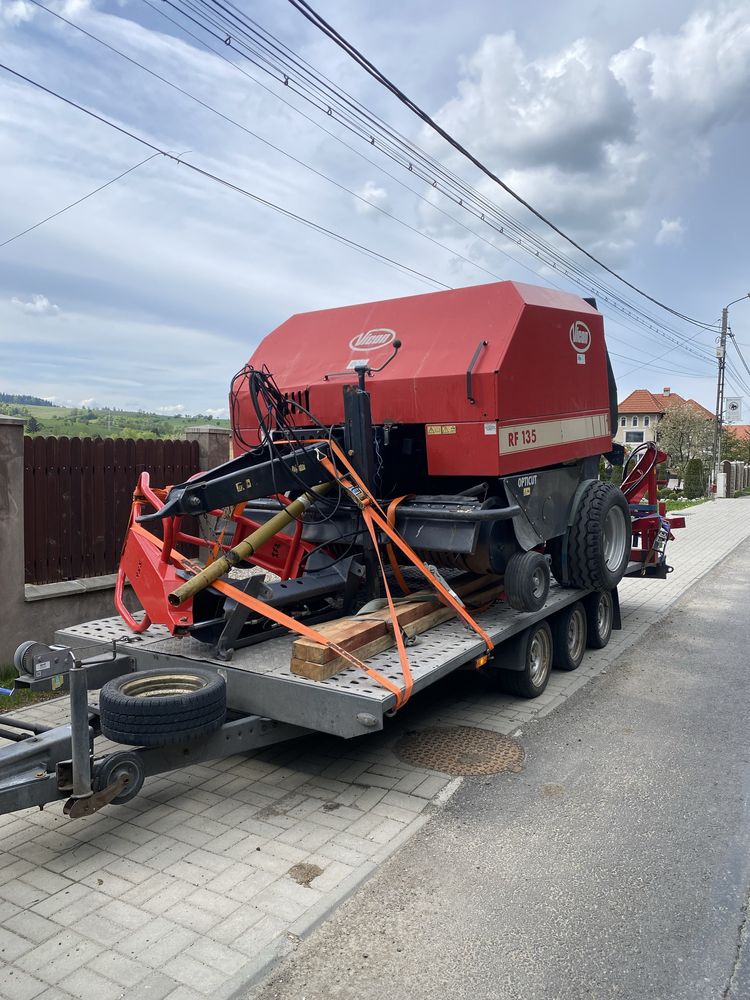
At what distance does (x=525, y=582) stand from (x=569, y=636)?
6.15 feet

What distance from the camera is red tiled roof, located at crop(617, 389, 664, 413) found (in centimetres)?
7443

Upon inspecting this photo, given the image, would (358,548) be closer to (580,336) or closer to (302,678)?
(302,678)

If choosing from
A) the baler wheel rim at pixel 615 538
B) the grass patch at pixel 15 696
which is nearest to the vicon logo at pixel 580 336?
the baler wheel rim at pixel 615 538

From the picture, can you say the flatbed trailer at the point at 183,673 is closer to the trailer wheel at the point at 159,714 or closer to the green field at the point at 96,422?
the trailer wheel at the point at 159,714

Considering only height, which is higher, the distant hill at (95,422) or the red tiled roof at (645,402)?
the red tiled roof at (645,402)

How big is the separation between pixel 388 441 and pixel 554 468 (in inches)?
64.4

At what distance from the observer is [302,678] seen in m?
4.41

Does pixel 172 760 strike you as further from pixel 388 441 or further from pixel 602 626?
pixel 602 626

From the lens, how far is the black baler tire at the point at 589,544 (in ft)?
→ 22.8

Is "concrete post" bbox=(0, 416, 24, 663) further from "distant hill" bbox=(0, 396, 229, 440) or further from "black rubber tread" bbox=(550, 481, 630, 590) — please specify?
"black rubber tread" bbox=(550, 481, 630, 590)

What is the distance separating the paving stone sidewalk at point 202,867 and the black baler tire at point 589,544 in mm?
1725

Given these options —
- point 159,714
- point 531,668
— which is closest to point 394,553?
point 531,668

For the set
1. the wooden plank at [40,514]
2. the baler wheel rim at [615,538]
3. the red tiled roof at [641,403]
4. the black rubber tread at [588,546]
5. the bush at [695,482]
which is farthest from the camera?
the red tiled roof at [641,403]

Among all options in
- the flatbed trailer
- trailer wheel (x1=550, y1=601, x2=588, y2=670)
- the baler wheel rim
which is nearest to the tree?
the baler wheel rim
